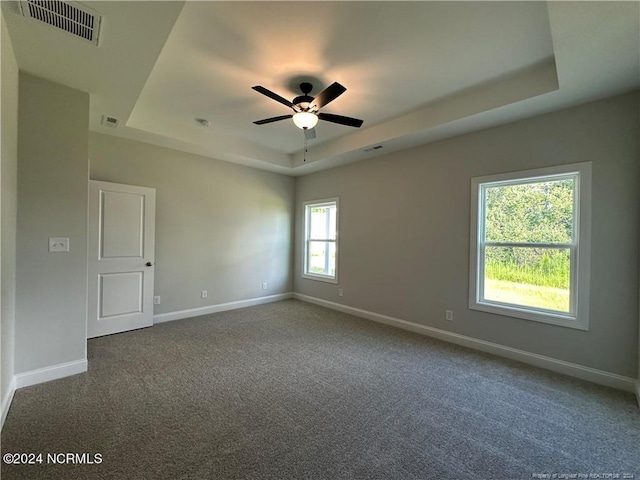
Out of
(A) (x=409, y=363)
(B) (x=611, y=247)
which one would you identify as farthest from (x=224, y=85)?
(B) (x=611, y=247)

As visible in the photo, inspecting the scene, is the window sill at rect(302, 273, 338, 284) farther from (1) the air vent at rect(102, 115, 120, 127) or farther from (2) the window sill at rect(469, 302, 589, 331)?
(1) the air vent at rect(102, 115, 120, 127)

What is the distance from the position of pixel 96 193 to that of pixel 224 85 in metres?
2.20

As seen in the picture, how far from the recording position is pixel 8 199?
2.08 metres

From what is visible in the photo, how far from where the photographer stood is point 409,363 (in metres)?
3.03

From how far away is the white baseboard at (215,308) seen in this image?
430 centimetres

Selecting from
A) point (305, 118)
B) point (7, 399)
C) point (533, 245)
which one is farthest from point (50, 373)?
point (533, 245)

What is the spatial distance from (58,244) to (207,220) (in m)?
2.29

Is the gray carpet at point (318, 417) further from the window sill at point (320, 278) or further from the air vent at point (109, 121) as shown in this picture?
the air vent at point (109, 121)

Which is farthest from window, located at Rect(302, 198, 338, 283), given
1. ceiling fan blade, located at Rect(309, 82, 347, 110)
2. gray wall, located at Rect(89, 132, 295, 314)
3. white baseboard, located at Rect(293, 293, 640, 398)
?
ceiling fan blade, located at Rect(309, 82, 347, 110)

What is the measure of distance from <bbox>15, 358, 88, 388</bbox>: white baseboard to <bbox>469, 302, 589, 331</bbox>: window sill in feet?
13.9

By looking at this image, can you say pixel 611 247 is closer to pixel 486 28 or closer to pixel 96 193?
pixel 486 28

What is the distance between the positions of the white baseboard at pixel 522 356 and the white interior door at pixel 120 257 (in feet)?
11.0

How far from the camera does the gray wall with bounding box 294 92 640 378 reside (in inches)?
101

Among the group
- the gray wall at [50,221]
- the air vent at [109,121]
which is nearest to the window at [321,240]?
the air vent at [109,121]
